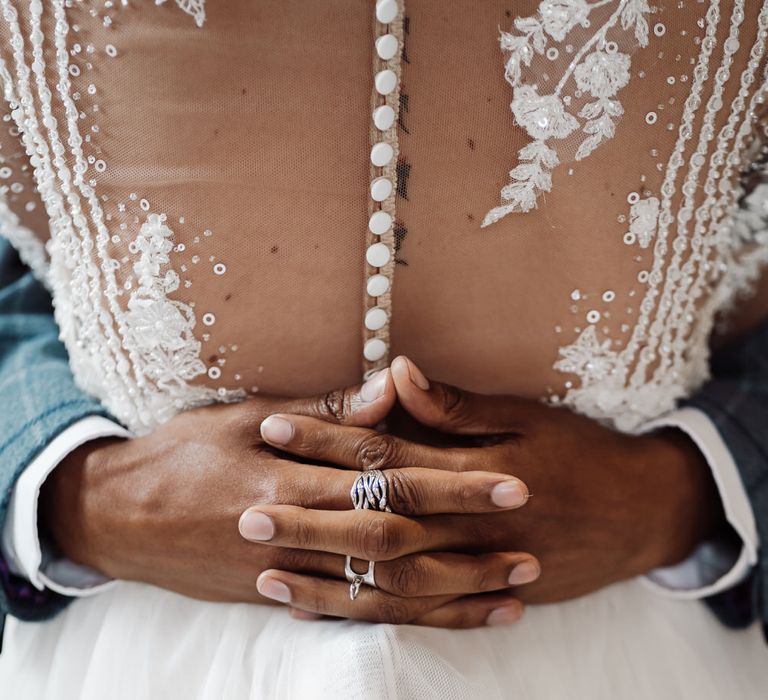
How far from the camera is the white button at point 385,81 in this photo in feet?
1.93

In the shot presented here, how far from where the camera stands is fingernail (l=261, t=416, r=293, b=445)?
67 centimetres

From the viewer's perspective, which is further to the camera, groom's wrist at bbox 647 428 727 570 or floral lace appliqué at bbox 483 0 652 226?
groom's wrist at bbox 647 428 727 570

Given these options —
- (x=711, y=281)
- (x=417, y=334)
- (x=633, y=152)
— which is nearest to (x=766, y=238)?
(x=711, y=281)

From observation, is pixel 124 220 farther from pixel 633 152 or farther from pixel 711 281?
pixel 711 281

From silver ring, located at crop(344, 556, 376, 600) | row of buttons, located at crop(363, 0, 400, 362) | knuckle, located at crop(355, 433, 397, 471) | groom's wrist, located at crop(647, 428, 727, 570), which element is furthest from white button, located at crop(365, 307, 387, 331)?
groom's wrist, located at crop(647, 428, 727, 570)

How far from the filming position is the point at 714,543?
818 mm

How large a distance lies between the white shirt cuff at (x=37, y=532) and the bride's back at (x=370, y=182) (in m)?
0.04

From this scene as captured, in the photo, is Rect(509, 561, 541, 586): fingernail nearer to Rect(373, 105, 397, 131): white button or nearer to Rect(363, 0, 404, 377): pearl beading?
Rect(363, 0, 404, 377): pearl beading

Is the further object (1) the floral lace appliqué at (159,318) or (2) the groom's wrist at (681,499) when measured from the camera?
(2) the groom's wrist at (681,499)

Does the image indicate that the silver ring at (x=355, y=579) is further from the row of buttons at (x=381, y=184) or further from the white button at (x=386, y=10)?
the white button at (x=386, y=10)

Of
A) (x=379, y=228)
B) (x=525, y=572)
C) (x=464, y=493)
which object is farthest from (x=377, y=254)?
(x=525, y=572)

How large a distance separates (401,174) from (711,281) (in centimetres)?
36

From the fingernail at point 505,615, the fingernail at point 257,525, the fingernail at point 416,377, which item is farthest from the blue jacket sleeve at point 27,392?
the fingernail at point 505,615

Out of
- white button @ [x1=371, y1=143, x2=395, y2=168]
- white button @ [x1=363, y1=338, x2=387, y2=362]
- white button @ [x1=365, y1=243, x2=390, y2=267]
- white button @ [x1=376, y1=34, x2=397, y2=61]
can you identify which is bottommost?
white button @ [x1=363, y1=338, x2=387, y2=362]
